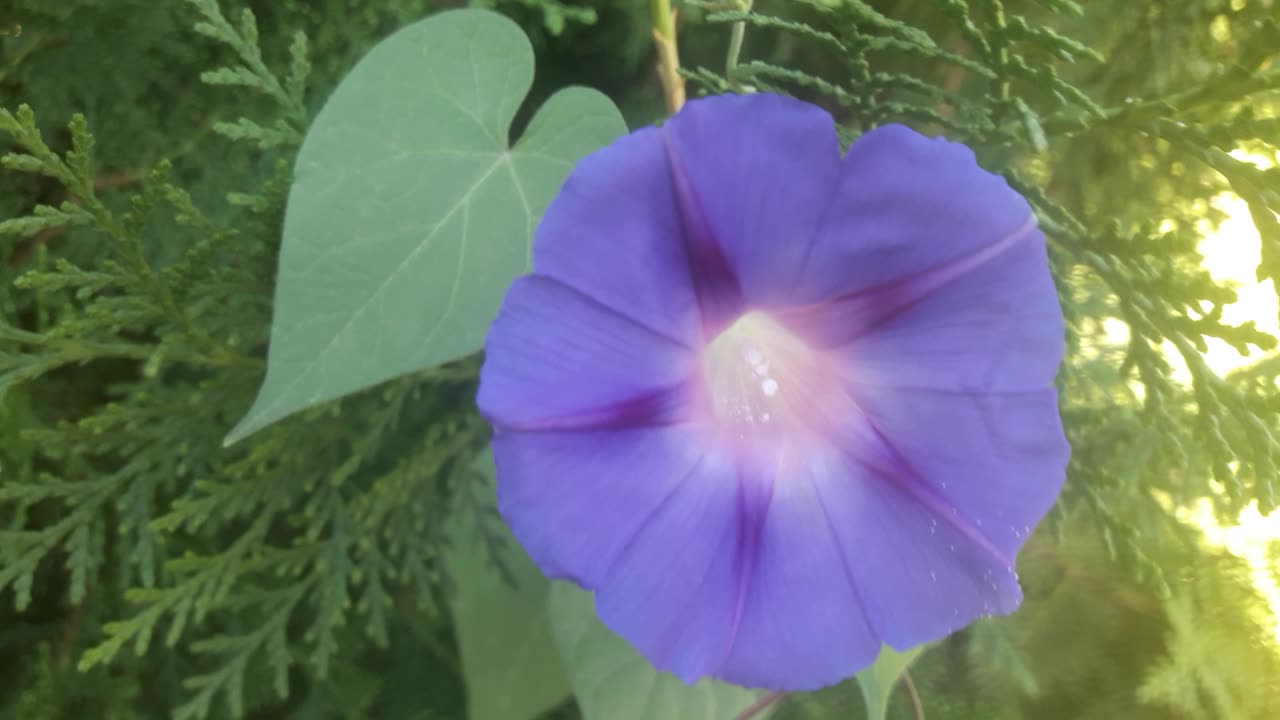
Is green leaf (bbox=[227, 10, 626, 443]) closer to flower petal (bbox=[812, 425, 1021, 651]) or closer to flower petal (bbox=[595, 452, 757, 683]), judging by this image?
flower petal (bbox=[595, 452, 757, 683])

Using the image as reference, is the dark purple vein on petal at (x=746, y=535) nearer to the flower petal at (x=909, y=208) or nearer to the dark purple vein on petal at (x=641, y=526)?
the dark purple vein on petal at (x=641, y=526)

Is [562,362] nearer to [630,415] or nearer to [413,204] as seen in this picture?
[630,415]

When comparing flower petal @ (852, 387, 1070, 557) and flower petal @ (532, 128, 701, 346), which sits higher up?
flower petal @ (532, 128, 701, 346)

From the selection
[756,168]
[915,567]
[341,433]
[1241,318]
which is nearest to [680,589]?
[915,567]

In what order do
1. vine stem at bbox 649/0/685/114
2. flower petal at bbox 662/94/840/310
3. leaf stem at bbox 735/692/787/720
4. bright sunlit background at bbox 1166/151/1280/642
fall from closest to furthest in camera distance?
flower petal at bbox 662/94/840/310 < vine stem at bbox 649/0/685/114 < leaf stem at bbox 735/692/787/720 < bright sunlit background at bbox 1166/151/1280/642

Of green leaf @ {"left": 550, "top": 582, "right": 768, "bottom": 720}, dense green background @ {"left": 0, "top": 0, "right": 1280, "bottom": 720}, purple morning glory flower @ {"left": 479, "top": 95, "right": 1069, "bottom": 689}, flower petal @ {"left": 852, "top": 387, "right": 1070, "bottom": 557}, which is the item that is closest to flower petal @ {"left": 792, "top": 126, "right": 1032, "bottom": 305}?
purple morning glory flower @ {"left": 479, "top": 95, "right": 1069, "bottom": 689}

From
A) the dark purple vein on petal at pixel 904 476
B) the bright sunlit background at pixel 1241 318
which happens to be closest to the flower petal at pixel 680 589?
Result: the dark purple vein on petal at pixel 904 476

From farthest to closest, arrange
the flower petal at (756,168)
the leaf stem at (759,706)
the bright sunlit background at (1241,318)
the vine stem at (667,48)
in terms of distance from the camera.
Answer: the bright sunlit background at (1241,318) < the leaf stem at (759,706) < the vine stem at (667,48) < the flower petal at (756,168)
